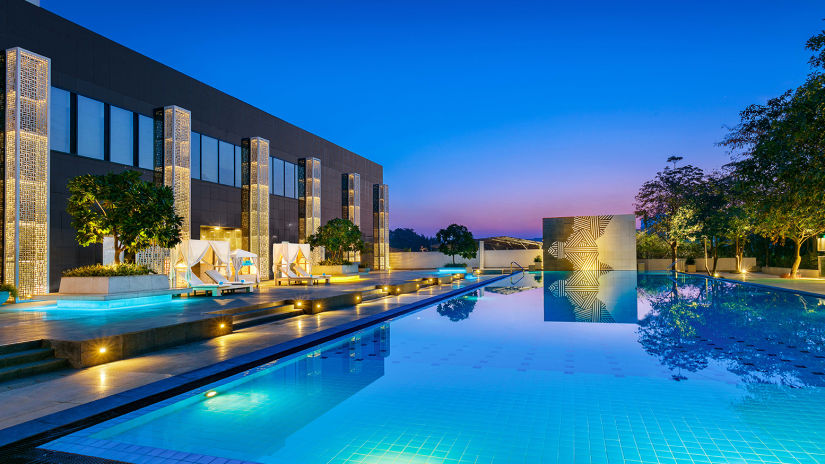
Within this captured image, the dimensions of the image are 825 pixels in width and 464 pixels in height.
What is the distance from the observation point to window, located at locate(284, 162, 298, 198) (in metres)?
24.0

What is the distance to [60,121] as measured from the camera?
13.4 meters

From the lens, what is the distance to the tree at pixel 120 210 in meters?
10.1

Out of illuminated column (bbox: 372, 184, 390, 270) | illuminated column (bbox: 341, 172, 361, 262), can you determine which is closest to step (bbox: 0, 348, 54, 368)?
illuminated column (bbox: 341, 172, 361, 262)

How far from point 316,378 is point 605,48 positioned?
19996 millimetres

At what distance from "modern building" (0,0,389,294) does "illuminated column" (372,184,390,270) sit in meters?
6.23

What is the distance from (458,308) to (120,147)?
12.6 metres

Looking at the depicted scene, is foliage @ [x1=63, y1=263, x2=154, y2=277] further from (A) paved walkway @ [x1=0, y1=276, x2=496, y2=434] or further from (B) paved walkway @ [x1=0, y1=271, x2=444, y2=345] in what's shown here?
(A) paved walkway @ [x1=0, y1=276, x2=496, y2=434]

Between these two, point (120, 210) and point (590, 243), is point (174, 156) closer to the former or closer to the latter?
point (120, 210)

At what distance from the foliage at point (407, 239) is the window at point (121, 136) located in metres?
63.7

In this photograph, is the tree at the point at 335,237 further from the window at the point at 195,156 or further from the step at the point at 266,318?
the step at the point at 266,318

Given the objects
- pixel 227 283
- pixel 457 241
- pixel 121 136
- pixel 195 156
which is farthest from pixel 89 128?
pixel 457 241

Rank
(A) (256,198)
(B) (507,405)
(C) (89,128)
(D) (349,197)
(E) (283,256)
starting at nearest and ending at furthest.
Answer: (B) (507,405)
(C) (89,128)
(E) (283,256)
(A) (256,198)
(D) (349,197)

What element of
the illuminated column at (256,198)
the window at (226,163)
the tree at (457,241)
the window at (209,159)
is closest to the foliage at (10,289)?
the window at (209,159)

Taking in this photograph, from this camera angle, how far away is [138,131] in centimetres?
1587
